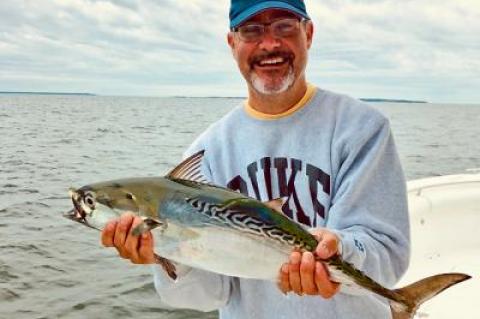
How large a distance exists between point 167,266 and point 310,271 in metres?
0.59

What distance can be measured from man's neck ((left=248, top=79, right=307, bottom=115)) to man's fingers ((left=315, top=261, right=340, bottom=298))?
84 centimetres

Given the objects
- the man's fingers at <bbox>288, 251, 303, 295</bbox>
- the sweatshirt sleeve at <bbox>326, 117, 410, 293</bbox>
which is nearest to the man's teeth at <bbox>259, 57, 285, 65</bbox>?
the sweatshirt sleeve at <bbox>326, 117, 410, 293</bbox>

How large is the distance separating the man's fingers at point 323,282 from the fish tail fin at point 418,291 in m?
0.23

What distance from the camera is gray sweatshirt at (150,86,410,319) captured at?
8.41 feet

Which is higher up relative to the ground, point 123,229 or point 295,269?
point 123,229

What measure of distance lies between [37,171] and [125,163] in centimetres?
378

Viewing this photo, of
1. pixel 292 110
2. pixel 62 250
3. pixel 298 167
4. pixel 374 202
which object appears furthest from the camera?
pixel 62 250

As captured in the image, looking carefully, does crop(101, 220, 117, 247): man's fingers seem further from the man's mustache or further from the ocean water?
the ocean water

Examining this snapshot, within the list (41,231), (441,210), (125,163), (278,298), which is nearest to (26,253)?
(41,231)

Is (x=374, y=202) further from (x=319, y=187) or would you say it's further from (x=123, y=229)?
(x=123, y=229)

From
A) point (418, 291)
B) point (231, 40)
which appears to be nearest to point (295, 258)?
point (418, 291)

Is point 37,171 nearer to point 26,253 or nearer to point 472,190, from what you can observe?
point 26,253

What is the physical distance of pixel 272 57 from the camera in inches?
105

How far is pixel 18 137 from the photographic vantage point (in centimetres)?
3003
